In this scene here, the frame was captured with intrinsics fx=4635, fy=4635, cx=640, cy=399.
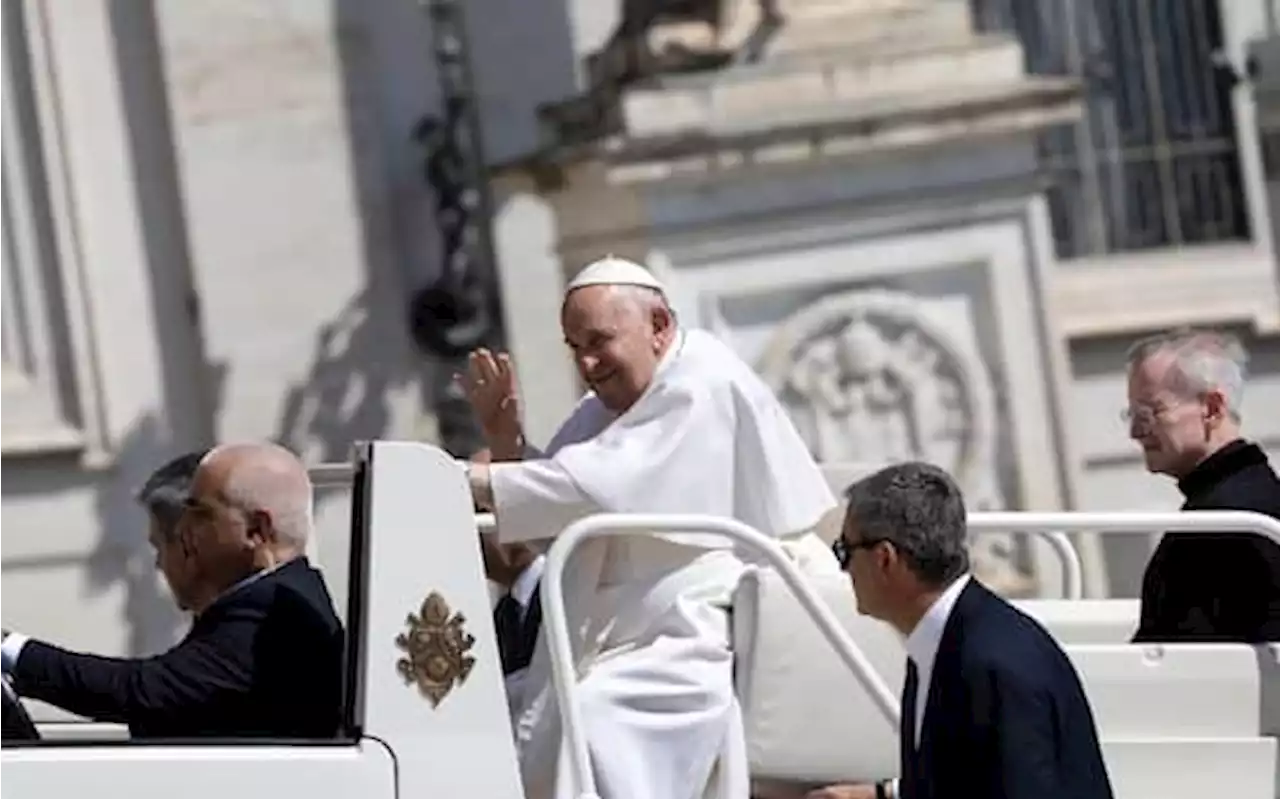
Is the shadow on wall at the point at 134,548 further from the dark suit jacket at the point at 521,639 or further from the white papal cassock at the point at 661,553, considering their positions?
the white papal cassock at the point at 661,553

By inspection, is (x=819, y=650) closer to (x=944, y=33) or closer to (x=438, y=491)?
(x=438, y=491)

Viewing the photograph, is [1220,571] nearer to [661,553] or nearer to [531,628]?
[661,553]

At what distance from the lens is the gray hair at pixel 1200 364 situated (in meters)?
8.38

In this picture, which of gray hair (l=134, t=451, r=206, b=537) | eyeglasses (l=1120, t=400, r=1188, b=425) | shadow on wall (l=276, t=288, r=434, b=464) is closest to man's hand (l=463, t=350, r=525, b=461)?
gray hair (l=134, t=451, r=206, b=537)

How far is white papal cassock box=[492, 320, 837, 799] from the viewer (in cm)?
784

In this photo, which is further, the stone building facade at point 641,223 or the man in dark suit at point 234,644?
the stone building facade at point 641,223

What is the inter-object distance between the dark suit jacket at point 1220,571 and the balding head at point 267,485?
5.57 ft

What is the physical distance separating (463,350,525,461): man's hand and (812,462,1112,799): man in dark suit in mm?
1188

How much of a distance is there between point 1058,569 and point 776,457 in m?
4.60

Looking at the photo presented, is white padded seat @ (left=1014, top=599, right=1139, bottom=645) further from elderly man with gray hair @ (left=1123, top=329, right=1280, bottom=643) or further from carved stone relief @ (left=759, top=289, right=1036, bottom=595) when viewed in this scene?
carved stone relief @ (left=759, top=289, right=1036, bottom=595)

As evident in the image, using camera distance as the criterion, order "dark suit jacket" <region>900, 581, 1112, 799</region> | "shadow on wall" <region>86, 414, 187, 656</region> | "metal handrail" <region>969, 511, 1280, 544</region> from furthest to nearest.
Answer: "shadow on wall" <region>86, 414, 187, 656</region>
"metal handrail" <region>969, 511, 1280, 544</region>
"dark suit jacket" <region>900, 581, 1112, 799</region>

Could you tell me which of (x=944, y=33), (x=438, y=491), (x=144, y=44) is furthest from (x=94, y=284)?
(x=438, y=491)

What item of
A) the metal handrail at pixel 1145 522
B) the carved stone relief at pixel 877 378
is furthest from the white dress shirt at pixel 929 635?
the carved stone relief at pixel 877 378

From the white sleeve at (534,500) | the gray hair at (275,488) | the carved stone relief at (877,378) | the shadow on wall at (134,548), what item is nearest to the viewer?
the gray hair at (275,488)
